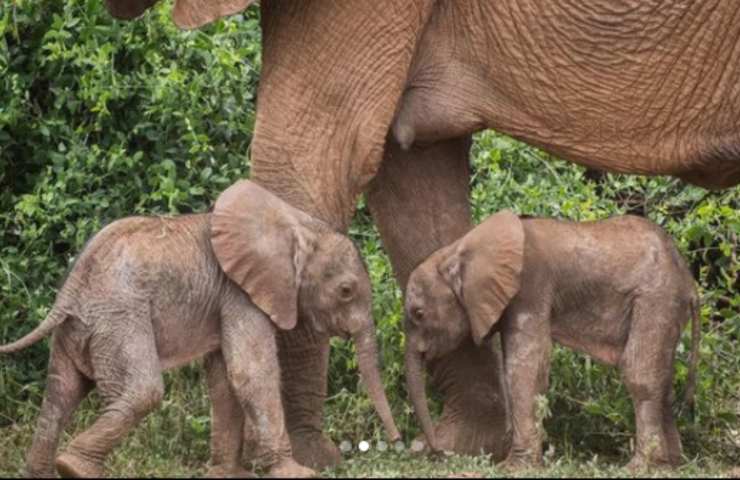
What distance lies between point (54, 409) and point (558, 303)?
5.12ft

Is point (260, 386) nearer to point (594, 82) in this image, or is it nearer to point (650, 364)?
point (650, 364)

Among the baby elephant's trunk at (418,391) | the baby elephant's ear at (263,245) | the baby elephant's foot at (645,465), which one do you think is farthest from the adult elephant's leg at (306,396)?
the baby elephant's foot at (645,465)

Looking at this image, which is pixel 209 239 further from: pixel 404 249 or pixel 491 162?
pixel 491 162

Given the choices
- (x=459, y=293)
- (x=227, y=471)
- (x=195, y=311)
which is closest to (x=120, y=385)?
(x=195, y=311)

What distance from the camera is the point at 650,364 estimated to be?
27.1 ft

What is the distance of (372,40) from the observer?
8.27 metres

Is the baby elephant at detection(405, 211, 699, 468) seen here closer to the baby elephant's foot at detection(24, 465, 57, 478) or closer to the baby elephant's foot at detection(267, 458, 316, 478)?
the baby elephant's foot at detection(267, 458, 316, 478)

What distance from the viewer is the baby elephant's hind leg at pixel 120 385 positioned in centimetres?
766

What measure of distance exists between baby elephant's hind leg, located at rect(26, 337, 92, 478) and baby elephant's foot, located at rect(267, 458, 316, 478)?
600mm

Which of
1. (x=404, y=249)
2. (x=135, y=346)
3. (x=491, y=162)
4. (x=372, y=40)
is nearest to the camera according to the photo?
(x=135, y=346)

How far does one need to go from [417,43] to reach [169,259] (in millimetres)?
1109

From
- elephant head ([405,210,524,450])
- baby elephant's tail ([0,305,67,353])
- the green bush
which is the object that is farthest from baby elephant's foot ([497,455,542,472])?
baby elephant's tail ([0,305,67,353])

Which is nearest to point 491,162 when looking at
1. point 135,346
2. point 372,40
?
point 372,40

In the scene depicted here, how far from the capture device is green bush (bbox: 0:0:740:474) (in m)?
9.06
